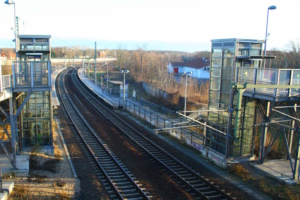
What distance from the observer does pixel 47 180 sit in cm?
1091

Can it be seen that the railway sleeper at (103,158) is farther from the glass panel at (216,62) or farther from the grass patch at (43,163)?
the glass panel at (216,62)

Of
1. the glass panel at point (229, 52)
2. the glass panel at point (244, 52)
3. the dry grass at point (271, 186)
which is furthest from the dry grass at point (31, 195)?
the glass panel at point (244, 52)

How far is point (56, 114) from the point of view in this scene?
2423 centimetres

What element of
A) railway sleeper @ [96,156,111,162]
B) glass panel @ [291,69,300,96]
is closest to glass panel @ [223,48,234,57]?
glass panel @ [291,69,300,96]

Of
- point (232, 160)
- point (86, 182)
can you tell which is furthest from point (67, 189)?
point (232, 160)

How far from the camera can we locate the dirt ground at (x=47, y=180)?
9633mm

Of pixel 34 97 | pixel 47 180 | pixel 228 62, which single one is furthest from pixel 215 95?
pixel 34 97

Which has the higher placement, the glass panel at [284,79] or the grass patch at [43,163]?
the glass panel at [284,79]

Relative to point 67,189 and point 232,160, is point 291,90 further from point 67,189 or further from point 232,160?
point 67,189

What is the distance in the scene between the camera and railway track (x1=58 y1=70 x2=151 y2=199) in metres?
10.0

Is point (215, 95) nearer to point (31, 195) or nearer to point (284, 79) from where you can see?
point (284, 79)

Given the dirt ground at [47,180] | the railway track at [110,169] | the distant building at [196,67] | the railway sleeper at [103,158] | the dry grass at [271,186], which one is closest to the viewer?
the dirt ground at [47,180]

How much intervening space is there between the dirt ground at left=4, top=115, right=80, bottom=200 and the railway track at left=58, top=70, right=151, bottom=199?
1.21m

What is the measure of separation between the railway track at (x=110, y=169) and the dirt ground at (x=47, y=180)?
1209 millimetres
